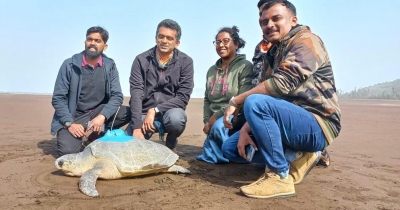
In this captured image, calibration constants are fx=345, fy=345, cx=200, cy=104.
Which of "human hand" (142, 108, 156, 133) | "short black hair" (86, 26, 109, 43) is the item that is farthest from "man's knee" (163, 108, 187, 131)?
"short black hair" (86, 26, 109, 43)

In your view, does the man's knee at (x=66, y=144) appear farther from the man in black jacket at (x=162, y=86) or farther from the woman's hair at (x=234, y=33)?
the woman's hair at (x=234, y=33)

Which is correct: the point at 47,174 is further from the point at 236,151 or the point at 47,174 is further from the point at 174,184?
the point at 236,151

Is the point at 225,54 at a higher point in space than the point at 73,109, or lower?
higher

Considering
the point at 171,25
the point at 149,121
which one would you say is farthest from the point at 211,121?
the point at 171,25

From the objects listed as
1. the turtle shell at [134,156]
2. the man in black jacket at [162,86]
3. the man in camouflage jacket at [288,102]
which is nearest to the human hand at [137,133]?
the man in black jacket at [162,86]

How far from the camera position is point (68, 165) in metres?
3.62

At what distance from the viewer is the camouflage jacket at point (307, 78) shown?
9.59 feet

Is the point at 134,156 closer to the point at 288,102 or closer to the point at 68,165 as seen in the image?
the point at 68,165

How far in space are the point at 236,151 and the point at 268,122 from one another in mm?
869

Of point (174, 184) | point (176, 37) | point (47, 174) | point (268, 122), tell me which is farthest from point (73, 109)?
point (268, 122)

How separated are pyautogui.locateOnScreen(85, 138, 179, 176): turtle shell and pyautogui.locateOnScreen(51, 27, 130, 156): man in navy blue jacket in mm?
959

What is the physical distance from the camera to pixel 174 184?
3420 millimetres

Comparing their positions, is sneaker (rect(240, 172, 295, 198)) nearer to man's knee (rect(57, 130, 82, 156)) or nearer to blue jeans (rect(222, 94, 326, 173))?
blue jeans (rect(222, 94, 326, 173))

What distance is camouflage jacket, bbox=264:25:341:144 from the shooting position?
2.92m
